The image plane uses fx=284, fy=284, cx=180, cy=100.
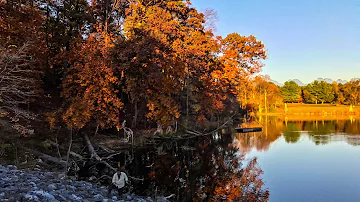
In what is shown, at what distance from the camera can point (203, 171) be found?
817 inches

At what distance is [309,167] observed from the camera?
2258cm

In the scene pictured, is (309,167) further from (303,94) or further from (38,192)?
(303,94)

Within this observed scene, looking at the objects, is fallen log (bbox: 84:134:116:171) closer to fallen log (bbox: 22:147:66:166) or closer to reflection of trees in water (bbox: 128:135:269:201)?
fallen log (bbox: 22:147:66:166)

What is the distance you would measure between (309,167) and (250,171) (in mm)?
5160

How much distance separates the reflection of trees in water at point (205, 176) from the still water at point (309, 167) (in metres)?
1.11

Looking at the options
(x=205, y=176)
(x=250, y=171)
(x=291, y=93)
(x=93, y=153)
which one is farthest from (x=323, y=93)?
(x=93, y=153)

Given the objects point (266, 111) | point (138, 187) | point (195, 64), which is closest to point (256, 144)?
point (195, 64)

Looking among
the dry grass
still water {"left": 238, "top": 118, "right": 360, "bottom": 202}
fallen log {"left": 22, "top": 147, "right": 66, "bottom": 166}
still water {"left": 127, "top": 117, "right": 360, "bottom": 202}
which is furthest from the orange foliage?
the dry grass

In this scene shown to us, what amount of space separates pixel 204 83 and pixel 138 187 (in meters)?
28.3

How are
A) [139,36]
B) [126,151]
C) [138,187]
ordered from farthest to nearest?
[139,36], [126,151], [138,187]

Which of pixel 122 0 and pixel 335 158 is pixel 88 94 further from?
pixel 335 158

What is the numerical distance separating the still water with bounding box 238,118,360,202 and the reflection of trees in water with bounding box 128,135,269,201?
111cm

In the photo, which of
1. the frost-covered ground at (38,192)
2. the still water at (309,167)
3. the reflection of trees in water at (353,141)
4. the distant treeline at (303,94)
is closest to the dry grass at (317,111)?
the distant treeline at (303,94)

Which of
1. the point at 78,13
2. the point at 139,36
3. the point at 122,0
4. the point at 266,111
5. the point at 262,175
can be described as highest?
the point at 122,0
